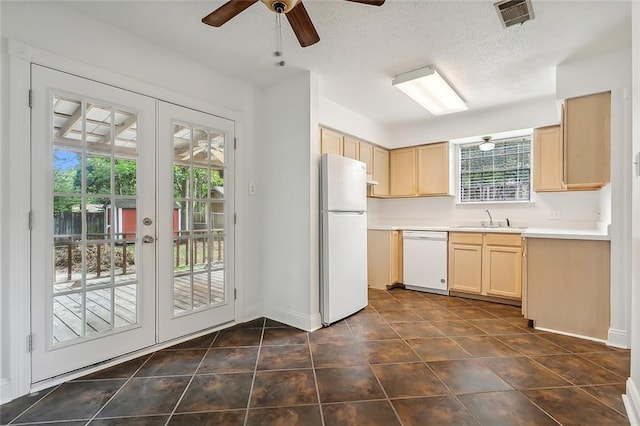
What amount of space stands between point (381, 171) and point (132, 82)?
11.3 ft

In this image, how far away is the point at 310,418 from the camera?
Answer: 1590 millimetres

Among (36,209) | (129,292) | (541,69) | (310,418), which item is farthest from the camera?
(541,69)

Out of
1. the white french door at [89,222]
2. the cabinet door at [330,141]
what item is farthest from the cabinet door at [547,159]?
the white french door at [89,222]

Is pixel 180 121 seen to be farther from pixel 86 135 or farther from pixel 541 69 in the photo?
pixel 541 69

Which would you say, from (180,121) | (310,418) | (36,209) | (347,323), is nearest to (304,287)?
(347,323)

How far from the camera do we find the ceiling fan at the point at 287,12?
154cm

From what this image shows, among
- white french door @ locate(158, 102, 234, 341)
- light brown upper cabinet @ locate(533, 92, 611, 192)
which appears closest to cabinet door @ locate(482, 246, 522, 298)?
light brown upper cabinet @ locate(533, 92, 611, 192)

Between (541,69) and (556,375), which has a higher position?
(541,69)

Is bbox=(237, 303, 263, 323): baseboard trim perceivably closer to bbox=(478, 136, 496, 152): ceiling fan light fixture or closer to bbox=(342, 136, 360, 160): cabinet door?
bbox=(342, 136, 360, 160): cabinet door

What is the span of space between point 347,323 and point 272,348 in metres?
0.87

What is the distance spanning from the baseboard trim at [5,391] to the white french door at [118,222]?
0.12 meters

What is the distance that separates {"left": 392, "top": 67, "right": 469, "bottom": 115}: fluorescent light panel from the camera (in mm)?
2880

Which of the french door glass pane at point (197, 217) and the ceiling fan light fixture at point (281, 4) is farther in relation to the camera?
the french door glass pane at point (197, 217)

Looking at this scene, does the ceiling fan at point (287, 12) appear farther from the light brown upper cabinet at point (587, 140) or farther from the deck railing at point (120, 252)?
the light brown upper cabinet at point (587, 140)
